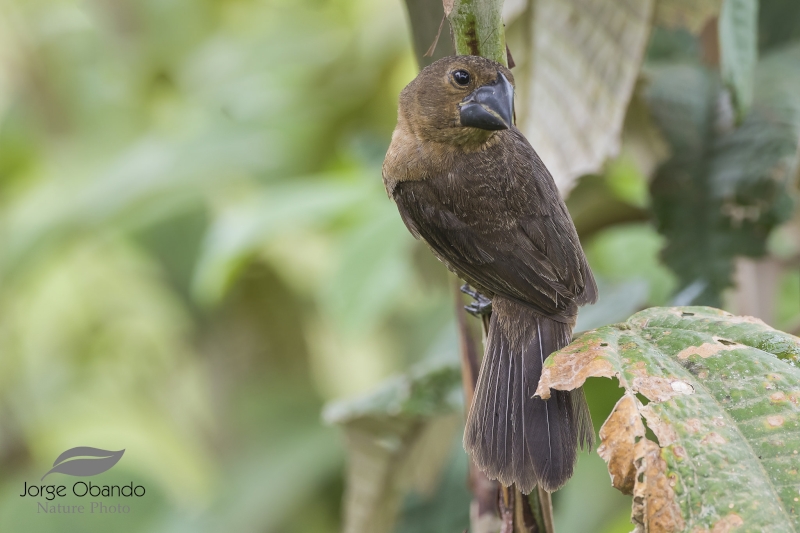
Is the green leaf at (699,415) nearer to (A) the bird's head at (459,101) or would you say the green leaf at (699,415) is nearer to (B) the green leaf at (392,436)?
(A) the bird's head at (459,101)

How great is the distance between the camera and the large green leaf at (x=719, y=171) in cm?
130

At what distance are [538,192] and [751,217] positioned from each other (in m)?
0.54

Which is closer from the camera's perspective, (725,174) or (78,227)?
(725,174)

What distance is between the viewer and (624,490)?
685 mm

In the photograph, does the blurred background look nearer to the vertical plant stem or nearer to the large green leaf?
the large green leaf

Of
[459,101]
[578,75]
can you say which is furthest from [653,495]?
[578,75]

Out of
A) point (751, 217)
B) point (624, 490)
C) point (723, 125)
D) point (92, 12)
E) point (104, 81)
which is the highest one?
point (92, 12)

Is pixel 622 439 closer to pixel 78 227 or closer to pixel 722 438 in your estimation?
pixel 722 438

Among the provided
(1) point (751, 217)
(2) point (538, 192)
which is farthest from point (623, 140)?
(2) point (538, 192)

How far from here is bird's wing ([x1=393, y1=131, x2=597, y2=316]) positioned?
0.98m

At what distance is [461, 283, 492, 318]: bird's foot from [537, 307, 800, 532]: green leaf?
8.5 inches

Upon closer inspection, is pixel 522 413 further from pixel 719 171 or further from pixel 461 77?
pixel 719 171

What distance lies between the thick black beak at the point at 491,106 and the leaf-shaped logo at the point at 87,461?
0.96m

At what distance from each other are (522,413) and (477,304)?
185mm
